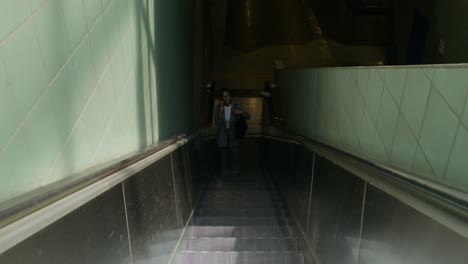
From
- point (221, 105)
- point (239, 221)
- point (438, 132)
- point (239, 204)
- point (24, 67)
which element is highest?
point (24, 67)

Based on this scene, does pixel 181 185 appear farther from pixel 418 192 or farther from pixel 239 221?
pixel 418 192

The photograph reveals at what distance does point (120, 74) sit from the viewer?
241 cm

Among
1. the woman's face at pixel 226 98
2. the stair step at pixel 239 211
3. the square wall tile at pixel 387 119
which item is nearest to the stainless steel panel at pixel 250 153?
the woman's face at pixel 226 98

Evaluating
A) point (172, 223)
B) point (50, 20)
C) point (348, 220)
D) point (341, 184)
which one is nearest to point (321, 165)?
point (341, 184)

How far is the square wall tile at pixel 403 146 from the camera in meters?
1.62

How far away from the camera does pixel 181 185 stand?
12.0 ft

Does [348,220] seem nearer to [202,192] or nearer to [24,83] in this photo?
[24,83]

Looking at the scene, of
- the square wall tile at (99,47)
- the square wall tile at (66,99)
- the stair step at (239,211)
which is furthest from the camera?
the stair step at (239,211)

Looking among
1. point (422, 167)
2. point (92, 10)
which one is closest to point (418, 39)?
point (422, 167)

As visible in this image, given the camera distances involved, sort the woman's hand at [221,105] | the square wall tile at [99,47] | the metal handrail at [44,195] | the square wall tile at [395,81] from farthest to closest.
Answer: the woman's hand at [221,105]
the square wall tile at [99,47]
the square wall tile at [395,81]
the metal handrail at [44,195]

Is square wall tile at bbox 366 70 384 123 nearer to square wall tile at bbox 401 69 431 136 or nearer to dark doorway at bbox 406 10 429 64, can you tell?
square wall tile at bbox 401 69 431 136

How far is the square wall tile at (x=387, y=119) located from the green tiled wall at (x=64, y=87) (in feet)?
5.18

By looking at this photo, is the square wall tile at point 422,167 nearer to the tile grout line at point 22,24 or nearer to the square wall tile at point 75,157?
the square wall tile at point 75,157

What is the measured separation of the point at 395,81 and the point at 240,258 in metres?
1.99
